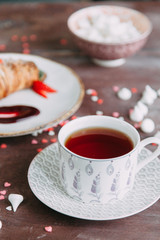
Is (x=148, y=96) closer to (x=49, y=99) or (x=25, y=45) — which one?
(x=49, y=99)

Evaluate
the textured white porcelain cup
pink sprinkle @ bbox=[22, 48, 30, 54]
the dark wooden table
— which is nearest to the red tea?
the textured white porcelain cup

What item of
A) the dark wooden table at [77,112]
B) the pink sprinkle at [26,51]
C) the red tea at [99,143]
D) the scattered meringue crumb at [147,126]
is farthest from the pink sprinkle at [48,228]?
the pink sprinkle at [26,51]

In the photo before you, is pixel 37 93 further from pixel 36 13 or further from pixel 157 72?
pixel 36 13

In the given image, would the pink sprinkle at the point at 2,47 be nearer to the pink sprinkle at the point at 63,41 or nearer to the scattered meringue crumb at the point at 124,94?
the pink sprinkle at the point at 63,41

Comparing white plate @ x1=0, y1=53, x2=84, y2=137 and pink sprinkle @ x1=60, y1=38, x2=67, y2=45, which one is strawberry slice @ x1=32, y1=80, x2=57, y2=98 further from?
pink sprinkle @ x1=60, y1=38, x2=67, y2=45

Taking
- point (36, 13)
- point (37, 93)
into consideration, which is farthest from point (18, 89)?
point (36, 13)
